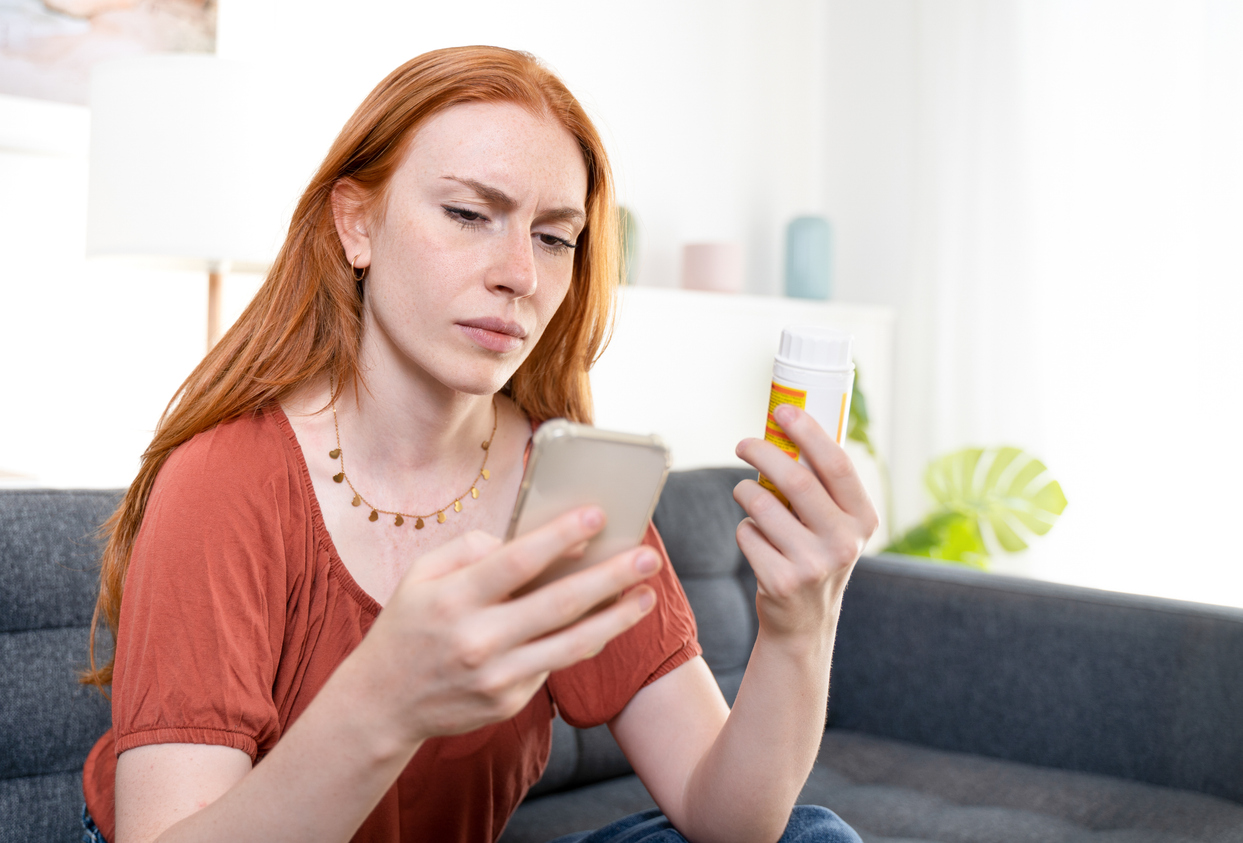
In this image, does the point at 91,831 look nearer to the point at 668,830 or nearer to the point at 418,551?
the point at 418,551

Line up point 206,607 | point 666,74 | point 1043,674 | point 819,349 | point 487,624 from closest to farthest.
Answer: point 487,624 → point 819,349 → point 206,607 → point 1043,674 → point 666,74

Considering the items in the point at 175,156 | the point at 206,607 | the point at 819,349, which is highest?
the point at 175,156

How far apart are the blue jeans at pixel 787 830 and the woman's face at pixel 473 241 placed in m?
0.43

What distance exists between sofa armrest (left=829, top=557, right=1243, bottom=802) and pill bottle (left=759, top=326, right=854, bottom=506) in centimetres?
121

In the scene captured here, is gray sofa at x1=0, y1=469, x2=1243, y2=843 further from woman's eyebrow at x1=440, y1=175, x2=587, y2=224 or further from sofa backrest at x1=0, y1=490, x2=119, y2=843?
woman's eyebrow at x1=440, y1=175, x2=587, y2=224

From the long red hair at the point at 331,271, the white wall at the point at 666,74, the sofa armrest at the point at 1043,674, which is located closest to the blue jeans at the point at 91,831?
the long red hair at the point at 331,271

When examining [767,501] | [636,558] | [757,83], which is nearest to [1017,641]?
[767,501]

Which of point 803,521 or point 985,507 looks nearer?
point 803,521

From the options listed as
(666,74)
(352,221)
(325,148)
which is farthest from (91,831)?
(666,74)

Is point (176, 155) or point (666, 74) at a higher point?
point (666, 74)

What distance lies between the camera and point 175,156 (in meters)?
1.53

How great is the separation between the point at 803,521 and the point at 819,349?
123 mm

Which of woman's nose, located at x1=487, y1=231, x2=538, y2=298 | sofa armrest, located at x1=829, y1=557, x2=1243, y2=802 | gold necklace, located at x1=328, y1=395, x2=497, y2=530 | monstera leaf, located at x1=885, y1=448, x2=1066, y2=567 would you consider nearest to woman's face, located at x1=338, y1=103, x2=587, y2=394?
woman's nose, located at x1=487, y1=231, x2=538, y2=298

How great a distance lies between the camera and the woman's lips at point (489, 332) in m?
0.87
